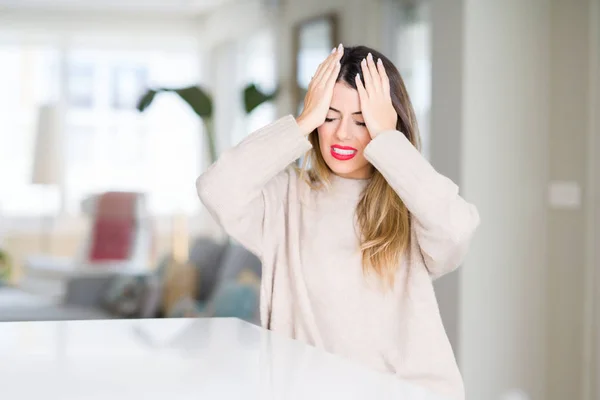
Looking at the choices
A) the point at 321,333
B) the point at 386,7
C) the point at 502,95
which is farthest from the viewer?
the point at 386,7

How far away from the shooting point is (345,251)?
1.47 metres

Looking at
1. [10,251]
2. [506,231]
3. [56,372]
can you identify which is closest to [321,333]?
[56,372]

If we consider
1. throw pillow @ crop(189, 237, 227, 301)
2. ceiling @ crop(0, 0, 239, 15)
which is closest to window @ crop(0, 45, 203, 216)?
ceiling @ crop(0, 0, 239, 15)

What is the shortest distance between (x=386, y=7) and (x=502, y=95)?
1450 mm

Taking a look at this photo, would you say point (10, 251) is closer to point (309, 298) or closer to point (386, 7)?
point (386, 7)

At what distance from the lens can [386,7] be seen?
4863 millimetres

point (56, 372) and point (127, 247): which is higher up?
point (56, 372)

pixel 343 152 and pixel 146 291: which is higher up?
pixel 343 152

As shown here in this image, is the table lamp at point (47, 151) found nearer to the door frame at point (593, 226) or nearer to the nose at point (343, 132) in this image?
the door frame at point (593, 226)

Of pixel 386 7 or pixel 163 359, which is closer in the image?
pixel 163 359

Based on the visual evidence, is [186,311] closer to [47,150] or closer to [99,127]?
[47,150]

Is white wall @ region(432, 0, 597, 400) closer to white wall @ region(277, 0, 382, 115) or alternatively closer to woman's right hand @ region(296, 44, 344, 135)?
white wall @ region(277, 0, 382, 115)

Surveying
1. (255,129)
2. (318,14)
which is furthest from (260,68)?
(318,14)

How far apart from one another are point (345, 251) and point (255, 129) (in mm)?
4645
